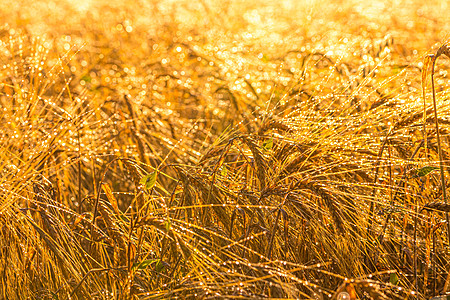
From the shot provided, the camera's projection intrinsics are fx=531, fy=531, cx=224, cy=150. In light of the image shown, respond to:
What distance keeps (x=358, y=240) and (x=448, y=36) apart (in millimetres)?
608

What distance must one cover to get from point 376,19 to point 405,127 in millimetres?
4059

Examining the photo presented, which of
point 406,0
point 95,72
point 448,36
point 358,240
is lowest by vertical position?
point 358,240

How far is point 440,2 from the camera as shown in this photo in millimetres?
6559

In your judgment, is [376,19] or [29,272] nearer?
[29,272]

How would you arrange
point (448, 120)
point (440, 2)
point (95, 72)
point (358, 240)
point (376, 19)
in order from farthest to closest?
point (440, 2) < point (376, 19) < point (95, 72) < point (448, 120) < point (358, 240)

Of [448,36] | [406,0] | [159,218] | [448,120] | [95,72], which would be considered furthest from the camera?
[406,0]

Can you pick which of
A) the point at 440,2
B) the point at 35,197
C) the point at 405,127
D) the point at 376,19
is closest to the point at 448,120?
the point at 405,127

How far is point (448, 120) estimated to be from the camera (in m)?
1.57

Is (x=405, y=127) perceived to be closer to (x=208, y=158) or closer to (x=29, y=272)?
(x=208, y=158)

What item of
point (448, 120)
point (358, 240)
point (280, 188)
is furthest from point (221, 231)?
point (448, 120)

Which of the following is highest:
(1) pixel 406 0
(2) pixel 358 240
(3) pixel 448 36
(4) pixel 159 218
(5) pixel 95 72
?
(1) pixel 406 0

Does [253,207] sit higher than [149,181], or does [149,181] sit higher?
[149,181]

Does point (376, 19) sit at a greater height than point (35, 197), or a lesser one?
greater

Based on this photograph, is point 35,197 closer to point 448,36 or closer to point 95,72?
point 448,36
